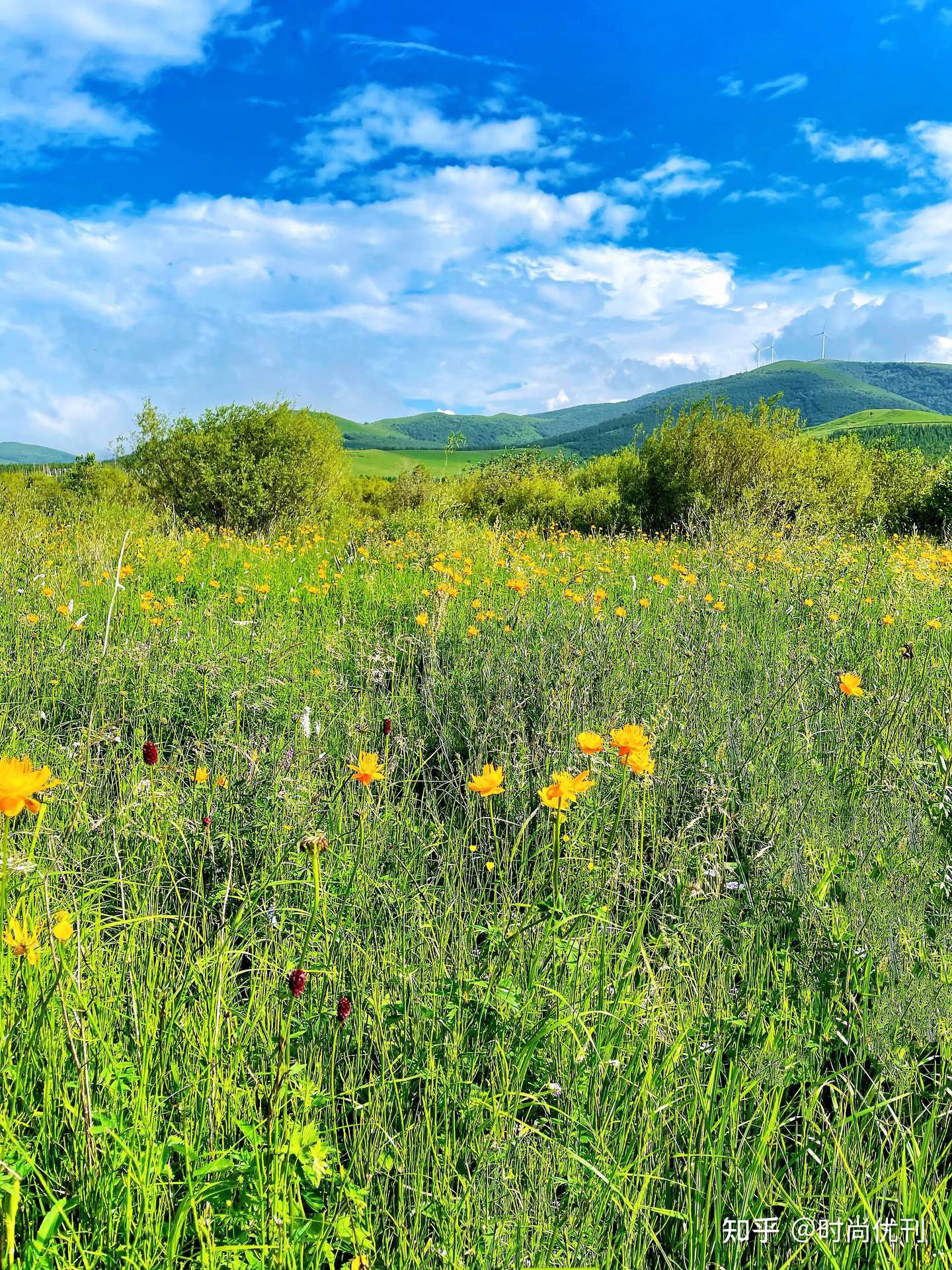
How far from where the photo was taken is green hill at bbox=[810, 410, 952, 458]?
90.1m

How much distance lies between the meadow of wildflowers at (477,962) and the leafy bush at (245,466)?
15334mm

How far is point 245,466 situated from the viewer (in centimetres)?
1805

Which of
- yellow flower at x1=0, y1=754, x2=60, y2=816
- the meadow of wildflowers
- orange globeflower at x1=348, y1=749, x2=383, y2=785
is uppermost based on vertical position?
yellow flower at x1=0, y1=754, x2=60, y2=816

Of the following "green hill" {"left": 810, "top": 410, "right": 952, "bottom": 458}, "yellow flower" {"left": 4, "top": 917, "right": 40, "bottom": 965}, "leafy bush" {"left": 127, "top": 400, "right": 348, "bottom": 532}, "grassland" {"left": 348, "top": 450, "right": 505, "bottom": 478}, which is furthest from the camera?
"grassland" {"left": 348, "top": 450, "right": 505, "bottom": 478}

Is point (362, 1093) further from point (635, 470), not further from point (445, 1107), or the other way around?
point (635, 470)

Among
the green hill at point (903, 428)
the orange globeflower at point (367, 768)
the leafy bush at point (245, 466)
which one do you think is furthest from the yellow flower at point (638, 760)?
the green hill at point (903, 428)

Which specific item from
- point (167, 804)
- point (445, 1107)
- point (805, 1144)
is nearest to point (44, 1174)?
point (445, 1107)

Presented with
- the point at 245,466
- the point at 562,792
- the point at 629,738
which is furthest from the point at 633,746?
the point at 245,466

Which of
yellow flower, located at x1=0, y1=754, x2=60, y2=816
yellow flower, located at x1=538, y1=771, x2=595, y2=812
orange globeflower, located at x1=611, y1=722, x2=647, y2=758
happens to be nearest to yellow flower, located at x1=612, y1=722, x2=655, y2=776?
orange globeflower, located at x1=611, y1=722, x2=647, y2=758

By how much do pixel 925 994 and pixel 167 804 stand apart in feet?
7.45

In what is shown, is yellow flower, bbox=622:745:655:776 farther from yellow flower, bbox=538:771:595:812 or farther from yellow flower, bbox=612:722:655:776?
yellow flower, bbox=538:771:595:812

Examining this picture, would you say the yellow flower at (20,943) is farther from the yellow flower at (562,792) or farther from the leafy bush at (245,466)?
the leafy bush at (245,466)

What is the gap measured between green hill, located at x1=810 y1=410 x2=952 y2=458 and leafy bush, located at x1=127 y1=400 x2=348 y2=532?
74812 mm

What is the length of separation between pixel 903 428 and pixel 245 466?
375ft
